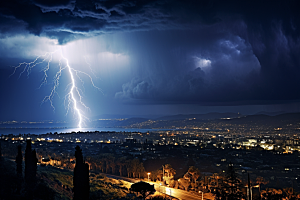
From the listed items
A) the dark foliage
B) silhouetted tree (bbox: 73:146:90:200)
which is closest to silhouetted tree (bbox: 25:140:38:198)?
silhouetted tree (bbox: 73:146:90:200)

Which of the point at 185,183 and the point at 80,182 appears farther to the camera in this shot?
the point at 185,183

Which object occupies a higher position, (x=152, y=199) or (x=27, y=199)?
(x=27, y=199)

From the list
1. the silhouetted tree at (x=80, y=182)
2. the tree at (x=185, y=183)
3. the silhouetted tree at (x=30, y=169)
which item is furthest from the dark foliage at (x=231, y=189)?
the silhouetted tree at (x=30, y=169)

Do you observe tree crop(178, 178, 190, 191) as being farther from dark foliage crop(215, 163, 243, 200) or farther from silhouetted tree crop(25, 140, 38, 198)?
silhouetted tree crop(25, 140, 38, 198)

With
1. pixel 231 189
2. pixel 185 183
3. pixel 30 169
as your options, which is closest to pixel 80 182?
pixel 30 169

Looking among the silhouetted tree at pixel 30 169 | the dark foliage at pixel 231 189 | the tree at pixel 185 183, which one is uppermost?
the silhouetted tree at pixel 30 169

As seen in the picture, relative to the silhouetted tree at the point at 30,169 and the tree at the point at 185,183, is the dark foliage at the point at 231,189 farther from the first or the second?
the silhouetted tree at the point at 30,169

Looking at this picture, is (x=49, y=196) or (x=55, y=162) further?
(x=55, y=162)

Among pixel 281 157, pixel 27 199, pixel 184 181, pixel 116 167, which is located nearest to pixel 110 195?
pixel 27 199

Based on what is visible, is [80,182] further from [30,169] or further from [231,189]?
[231,189]

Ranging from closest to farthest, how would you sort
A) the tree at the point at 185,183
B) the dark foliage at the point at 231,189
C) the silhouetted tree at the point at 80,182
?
the silhouetted tree at the point at 80,182 < the dark foliage at the point at 231,189 < the tree at the point at 185,183

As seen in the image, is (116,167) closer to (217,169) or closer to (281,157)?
(217,169)
